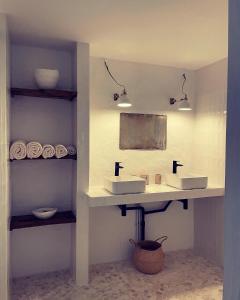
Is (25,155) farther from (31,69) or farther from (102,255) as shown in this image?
(102,255)

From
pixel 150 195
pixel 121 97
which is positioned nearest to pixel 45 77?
pixel 121 97

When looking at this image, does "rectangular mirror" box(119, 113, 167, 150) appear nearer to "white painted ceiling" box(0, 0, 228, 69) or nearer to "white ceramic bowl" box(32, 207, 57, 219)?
"white painted ceiling" box(0, 0, 228, 69)

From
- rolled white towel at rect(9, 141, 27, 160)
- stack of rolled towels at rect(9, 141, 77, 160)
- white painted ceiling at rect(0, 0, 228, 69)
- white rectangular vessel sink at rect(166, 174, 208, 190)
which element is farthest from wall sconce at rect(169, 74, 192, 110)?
rolled white towel at rect(9, 141, 27, 160)

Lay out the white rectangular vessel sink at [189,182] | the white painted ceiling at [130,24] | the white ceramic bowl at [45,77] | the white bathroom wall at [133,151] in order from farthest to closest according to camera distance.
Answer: the white bathroom wall at [133,151]
the white rectangular vessel sink at [189,182]
the white ceramic bowl at [45,77]
the white painted ceiling at [130,24]

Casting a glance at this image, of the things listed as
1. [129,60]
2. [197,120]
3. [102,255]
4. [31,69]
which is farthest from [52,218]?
[197,120]

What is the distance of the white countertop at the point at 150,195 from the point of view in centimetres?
262

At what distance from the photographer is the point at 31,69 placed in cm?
277

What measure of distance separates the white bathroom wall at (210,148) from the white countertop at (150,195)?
0.89ft

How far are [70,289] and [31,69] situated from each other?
2.17 m

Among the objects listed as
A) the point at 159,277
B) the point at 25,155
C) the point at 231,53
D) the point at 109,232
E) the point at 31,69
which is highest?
the point at 31,69

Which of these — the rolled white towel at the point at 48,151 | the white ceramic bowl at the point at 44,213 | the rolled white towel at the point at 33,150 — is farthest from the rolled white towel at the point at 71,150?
the white ceramic bowl at the point at 44,213

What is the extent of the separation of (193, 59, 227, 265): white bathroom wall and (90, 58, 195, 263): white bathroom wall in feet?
0.39

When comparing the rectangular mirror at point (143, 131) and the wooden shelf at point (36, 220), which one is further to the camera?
the rectangular mirror at point (143, 131)

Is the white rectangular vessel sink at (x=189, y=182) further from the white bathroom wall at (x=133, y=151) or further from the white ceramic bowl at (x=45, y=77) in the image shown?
the white ceramic bowl at (x=45, y=77)
